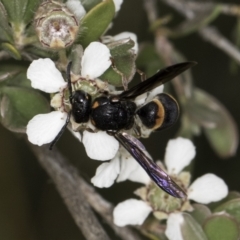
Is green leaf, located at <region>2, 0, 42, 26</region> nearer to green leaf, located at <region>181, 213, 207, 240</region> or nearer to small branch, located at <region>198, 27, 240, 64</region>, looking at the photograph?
green leaf, located at <region>181, 213, 207, 240</region>

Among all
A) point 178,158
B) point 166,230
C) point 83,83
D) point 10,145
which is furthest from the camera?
point 10,145

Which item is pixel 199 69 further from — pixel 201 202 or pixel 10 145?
pixel 201 202

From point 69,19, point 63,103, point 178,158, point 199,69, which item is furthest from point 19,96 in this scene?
point 199,69

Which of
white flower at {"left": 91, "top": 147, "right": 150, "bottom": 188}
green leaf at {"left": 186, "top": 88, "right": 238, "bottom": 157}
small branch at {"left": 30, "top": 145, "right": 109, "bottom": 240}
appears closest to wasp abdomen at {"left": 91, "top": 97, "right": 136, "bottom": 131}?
white flower at {"left": 91, "top": 147, "right": 150, "bottom": 188}

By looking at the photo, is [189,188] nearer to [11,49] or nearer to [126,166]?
[126,166]

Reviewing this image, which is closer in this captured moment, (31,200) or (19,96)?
(19,96)

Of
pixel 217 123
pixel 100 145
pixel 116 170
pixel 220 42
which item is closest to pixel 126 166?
pixel 116 170
